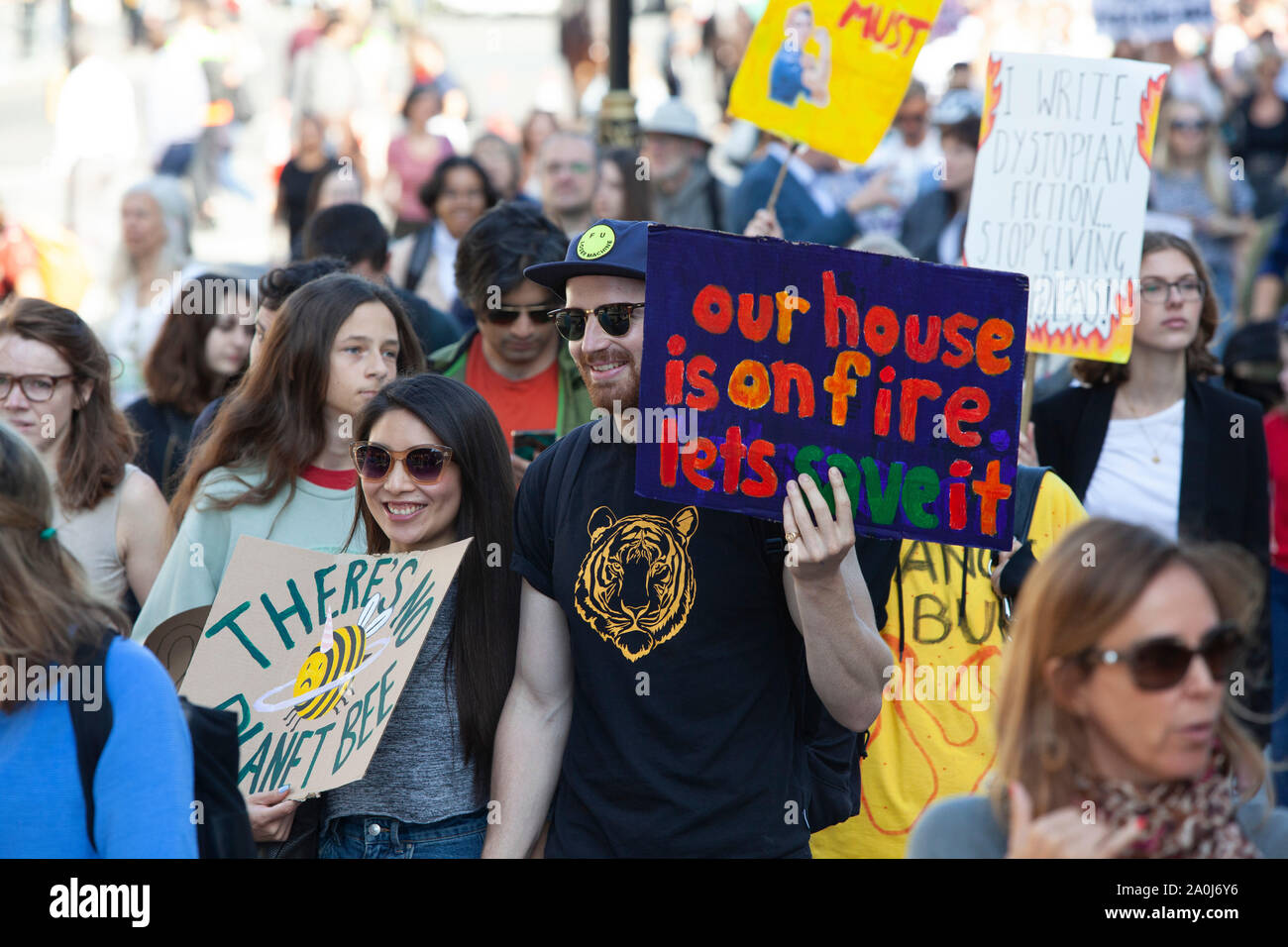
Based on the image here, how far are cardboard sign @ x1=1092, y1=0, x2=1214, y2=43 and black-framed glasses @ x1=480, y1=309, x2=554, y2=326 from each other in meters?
6.18

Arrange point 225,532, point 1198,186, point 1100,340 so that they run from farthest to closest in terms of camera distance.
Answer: point 1198,186 → point 1100,340 → point 225,532

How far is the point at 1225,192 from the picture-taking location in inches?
401

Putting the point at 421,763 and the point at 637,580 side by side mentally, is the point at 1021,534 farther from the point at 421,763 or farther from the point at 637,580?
the point at 421,763

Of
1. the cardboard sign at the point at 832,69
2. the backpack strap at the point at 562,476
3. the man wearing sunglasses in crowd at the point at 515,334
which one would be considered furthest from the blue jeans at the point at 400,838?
the cardboard sign at the point at 832,69

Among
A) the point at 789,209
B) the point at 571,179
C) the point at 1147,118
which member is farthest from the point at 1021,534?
the point at 789,209

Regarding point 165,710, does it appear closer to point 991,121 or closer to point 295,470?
point 295,470

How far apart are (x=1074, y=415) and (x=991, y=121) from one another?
1055 millimetres

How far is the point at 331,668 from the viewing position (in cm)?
346

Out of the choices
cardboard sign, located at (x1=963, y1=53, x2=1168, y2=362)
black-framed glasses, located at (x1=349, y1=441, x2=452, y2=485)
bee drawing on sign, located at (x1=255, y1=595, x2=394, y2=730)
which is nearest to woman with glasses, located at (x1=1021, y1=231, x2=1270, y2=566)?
cardboard sign, located at (x1=963, y1=53, x2=1168, y2=362)

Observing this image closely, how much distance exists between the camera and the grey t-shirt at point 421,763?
3.46 m

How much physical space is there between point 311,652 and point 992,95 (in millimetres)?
3211

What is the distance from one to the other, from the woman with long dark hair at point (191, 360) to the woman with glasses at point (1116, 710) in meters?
4.18

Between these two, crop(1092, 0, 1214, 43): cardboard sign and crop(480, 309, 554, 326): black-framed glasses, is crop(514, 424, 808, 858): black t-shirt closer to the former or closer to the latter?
crop(480, 309, 554, 326): black-framed glasses

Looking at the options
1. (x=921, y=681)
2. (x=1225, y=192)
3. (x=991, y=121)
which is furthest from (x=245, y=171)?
(x=921, y=681)
